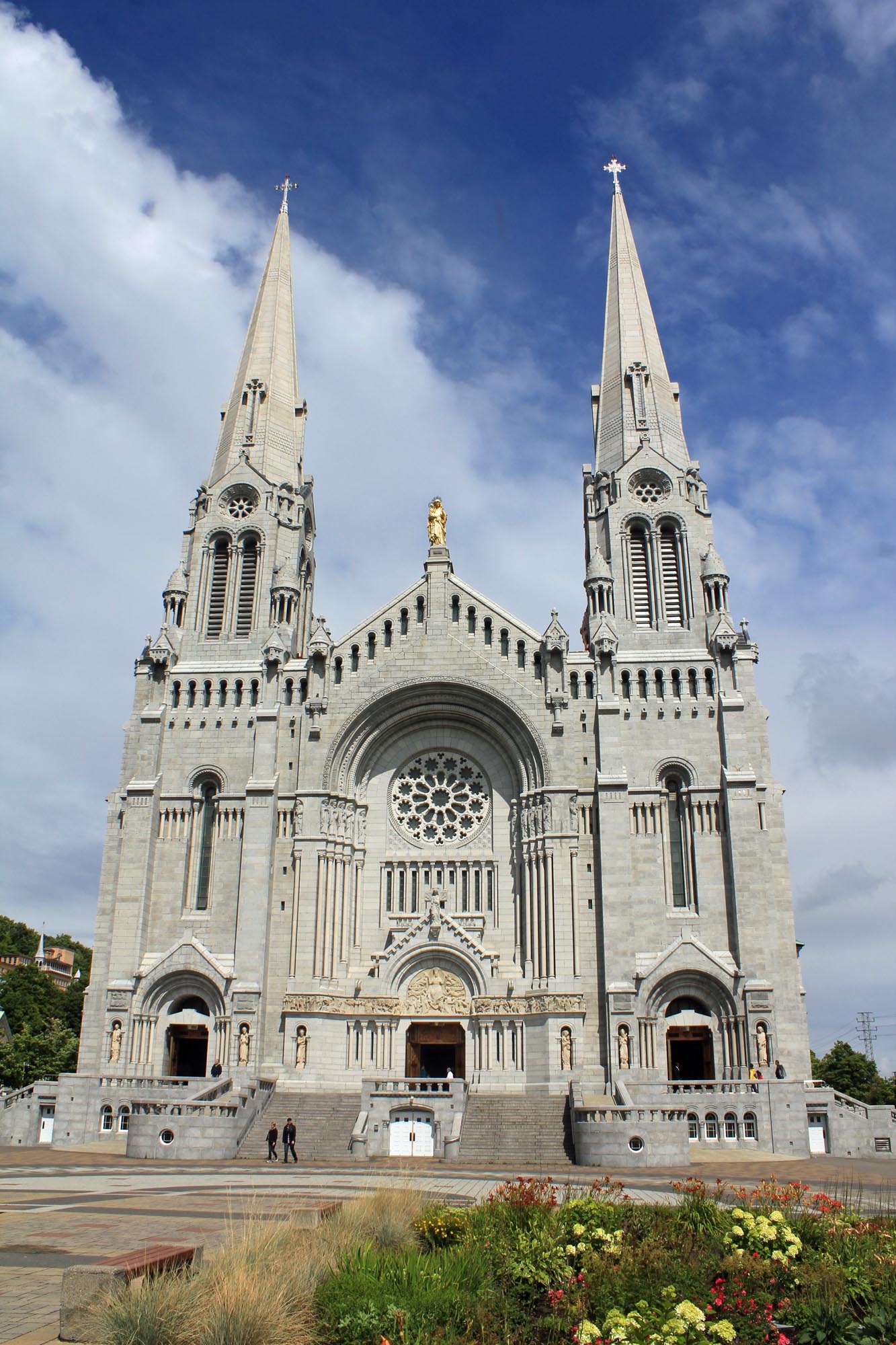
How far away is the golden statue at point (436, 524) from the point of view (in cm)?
4475

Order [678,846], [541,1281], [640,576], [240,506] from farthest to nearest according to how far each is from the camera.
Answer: [240,506] < [640,576] < [678,846] < [541,1281]

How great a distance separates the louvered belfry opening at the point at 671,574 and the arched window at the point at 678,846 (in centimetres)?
708

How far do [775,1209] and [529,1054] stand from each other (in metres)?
27.3

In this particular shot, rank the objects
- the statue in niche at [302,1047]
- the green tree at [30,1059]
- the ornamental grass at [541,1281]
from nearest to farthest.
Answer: the ornamental grass at [541,1281] < the statue in niche at [302,1047] < the green tree at [30,1059]

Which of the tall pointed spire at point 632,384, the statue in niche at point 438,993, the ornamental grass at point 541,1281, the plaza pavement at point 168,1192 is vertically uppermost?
the tall pointed spire at point 632,384

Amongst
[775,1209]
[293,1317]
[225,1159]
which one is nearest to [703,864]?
[225,1159]

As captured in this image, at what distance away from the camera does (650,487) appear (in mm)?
46000

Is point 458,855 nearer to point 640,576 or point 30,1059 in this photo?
point 640,576

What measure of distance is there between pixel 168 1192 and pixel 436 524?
30.6 metres

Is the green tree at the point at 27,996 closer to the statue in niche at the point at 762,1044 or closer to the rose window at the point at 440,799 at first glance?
the rose window at the point at 440,799

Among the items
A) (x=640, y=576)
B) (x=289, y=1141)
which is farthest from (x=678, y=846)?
(x=289, y=1141)

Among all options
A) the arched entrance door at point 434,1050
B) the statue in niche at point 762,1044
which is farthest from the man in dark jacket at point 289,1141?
the statue in niche at point 762,1044

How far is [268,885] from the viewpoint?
39.2 metres

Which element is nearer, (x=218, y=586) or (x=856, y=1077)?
(x=218, y=586)
